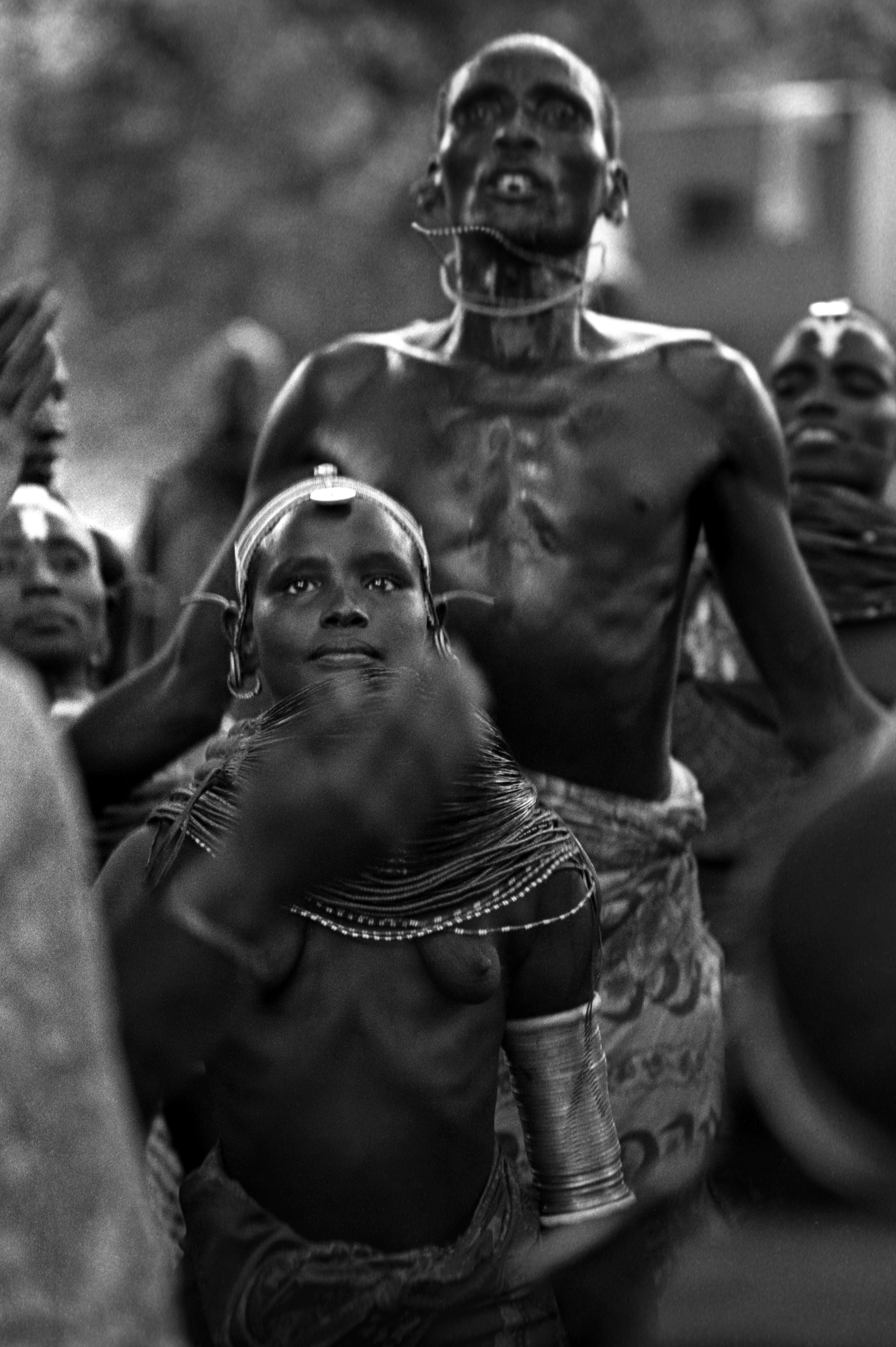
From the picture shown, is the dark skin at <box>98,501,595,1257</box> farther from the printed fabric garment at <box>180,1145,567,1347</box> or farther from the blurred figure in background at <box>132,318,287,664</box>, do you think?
the blurred figure in background at <box>132,318,287,664</box>

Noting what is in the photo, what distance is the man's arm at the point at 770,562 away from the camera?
400 centimetres

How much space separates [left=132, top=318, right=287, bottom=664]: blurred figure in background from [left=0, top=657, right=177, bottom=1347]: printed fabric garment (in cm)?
375

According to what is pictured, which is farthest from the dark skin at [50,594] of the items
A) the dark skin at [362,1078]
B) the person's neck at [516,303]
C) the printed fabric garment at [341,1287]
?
the printed fabric garment at [341,1287]

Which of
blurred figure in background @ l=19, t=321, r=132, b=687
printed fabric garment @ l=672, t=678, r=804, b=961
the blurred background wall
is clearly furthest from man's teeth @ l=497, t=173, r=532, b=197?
the blurred background wall

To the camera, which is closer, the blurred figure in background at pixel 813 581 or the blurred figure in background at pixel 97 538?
the blurred figure in background at pixel 97 538

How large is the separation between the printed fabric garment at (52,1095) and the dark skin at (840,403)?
3518 millimetres

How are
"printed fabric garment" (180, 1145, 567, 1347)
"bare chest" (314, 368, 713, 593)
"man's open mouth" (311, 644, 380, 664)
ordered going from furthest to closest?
"bare chest" (314, 368, 713, 593)
"man's open mouth" (311, 644, 380, 664)
"printed fabric garment" (180, 1145, 567, 1347)

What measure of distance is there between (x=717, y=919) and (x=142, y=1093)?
7.56 feet

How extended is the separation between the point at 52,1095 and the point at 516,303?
2324 mm

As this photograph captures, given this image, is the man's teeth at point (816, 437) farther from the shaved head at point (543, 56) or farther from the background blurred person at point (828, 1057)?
the background blurred person at point (828, 1057)

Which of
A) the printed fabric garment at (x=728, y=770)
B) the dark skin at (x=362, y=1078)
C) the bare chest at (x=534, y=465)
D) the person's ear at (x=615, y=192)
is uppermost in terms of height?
the person's ear at (x=615, y=192)

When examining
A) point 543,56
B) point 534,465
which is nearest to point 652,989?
point 534,465

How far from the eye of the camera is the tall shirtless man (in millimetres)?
3840

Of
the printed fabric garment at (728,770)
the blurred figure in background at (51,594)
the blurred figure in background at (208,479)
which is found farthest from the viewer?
the blurred figure in background at (208,479)
